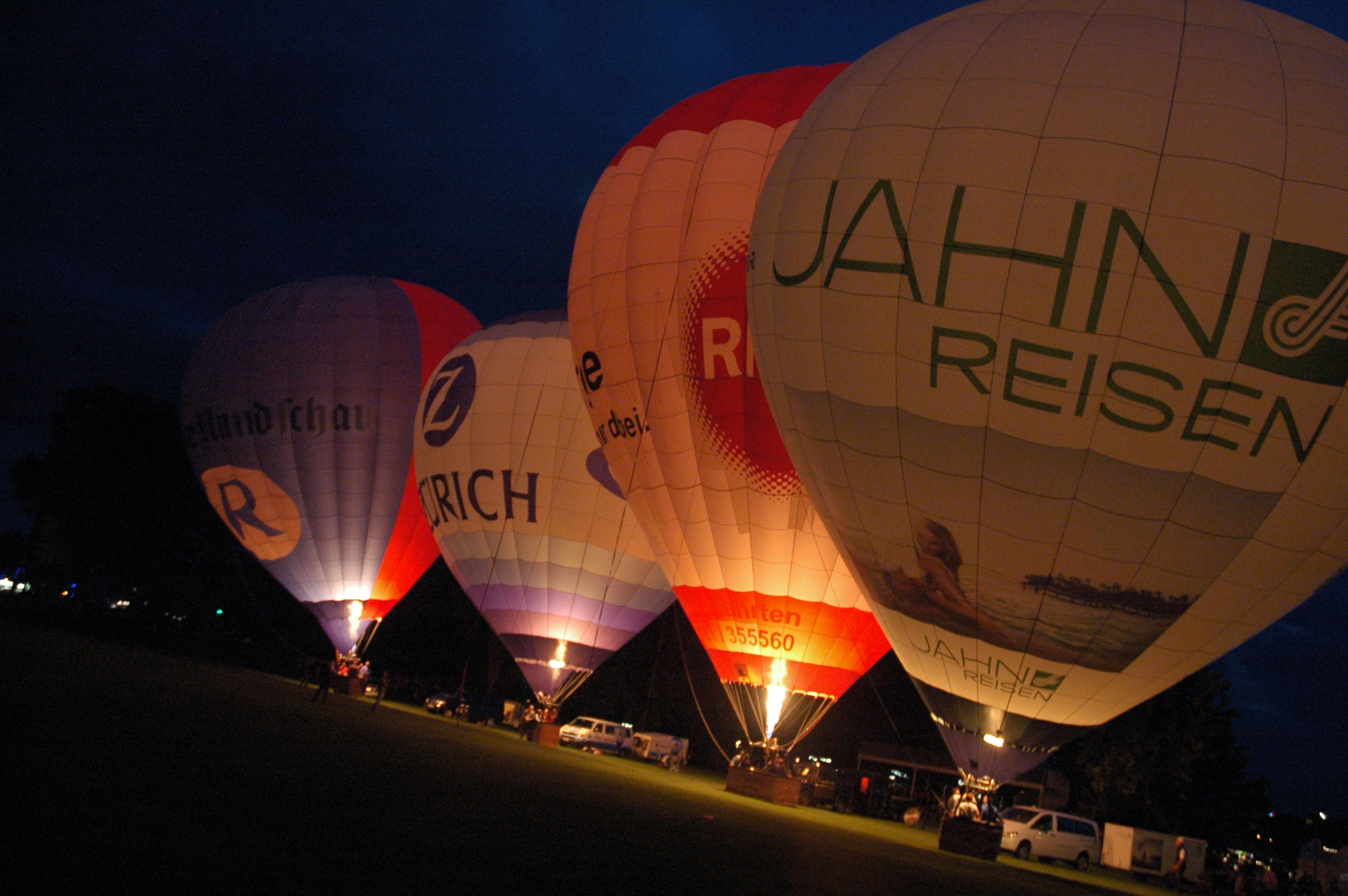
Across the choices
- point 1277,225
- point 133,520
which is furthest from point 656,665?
point 1277,225

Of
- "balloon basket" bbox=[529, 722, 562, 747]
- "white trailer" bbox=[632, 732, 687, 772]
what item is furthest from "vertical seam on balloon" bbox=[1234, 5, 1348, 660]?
"white trailer" bbox=[632, 732, 687, 772]

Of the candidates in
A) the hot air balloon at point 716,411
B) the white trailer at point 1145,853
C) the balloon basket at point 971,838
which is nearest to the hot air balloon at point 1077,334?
the balloon basket at point 971,838

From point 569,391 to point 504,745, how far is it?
6.11 m

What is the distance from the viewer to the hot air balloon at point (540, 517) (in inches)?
685

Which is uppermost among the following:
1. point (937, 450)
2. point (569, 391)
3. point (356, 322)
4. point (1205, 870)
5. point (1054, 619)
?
point (356, 322)

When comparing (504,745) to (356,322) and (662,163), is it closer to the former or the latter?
(662,163)

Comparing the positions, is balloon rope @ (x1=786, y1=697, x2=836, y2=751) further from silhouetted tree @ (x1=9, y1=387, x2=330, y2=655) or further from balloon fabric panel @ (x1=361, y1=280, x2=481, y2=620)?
silhouetted tree @ (x1=9, y1=387, x2=330, y2=655)

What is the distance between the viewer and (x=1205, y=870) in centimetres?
2242

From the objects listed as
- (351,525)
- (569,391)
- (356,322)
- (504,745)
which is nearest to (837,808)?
(504,745)

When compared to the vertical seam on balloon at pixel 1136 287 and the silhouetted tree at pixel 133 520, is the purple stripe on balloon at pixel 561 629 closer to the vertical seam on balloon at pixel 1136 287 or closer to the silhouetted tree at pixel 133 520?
the vertical seam on balloon at pixel 1136 287

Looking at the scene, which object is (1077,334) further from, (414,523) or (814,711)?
(414,523)

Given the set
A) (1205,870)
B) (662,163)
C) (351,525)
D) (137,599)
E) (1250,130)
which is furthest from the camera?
(137,599)

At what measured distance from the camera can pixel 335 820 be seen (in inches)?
199

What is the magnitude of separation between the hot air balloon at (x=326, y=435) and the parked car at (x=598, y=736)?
4790 millimetres
